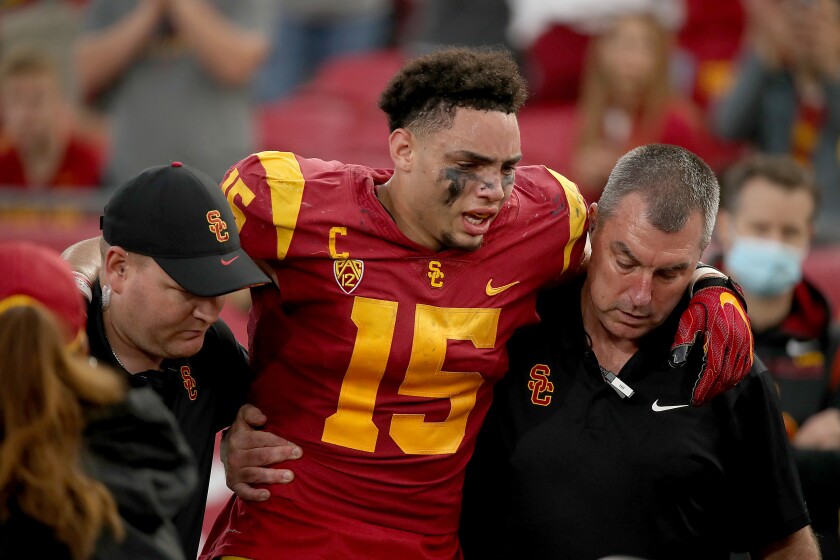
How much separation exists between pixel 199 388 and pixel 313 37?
4.66 m

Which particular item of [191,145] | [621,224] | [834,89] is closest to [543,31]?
[834,89]

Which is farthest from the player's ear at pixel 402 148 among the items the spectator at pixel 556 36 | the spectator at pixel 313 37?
the spectator at pixel 313 37

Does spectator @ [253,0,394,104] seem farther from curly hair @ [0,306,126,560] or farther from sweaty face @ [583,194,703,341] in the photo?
curly hair @ [0,306,126,560]

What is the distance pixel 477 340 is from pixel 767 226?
70.3 inches

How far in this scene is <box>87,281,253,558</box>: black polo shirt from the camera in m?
2.98

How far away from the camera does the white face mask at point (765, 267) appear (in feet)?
14.5

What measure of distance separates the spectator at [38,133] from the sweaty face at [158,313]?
348 cm

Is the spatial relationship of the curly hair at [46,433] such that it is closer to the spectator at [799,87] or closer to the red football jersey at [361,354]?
the red football jersey at [361,354]

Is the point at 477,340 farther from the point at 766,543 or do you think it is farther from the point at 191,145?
the point at 191,145

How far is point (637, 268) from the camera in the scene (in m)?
3.21

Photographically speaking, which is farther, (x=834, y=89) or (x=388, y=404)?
(x=834, y=89)

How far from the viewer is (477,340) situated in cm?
320

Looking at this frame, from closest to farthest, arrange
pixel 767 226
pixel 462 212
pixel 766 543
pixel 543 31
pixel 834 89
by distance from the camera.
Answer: pixel 462 212 < pixel 766 543 < pixel 767 226 < pixel 834 89 < pixel 543 31

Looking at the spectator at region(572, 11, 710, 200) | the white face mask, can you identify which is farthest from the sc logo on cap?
the spectator at region(572, 11, 710, 200)
